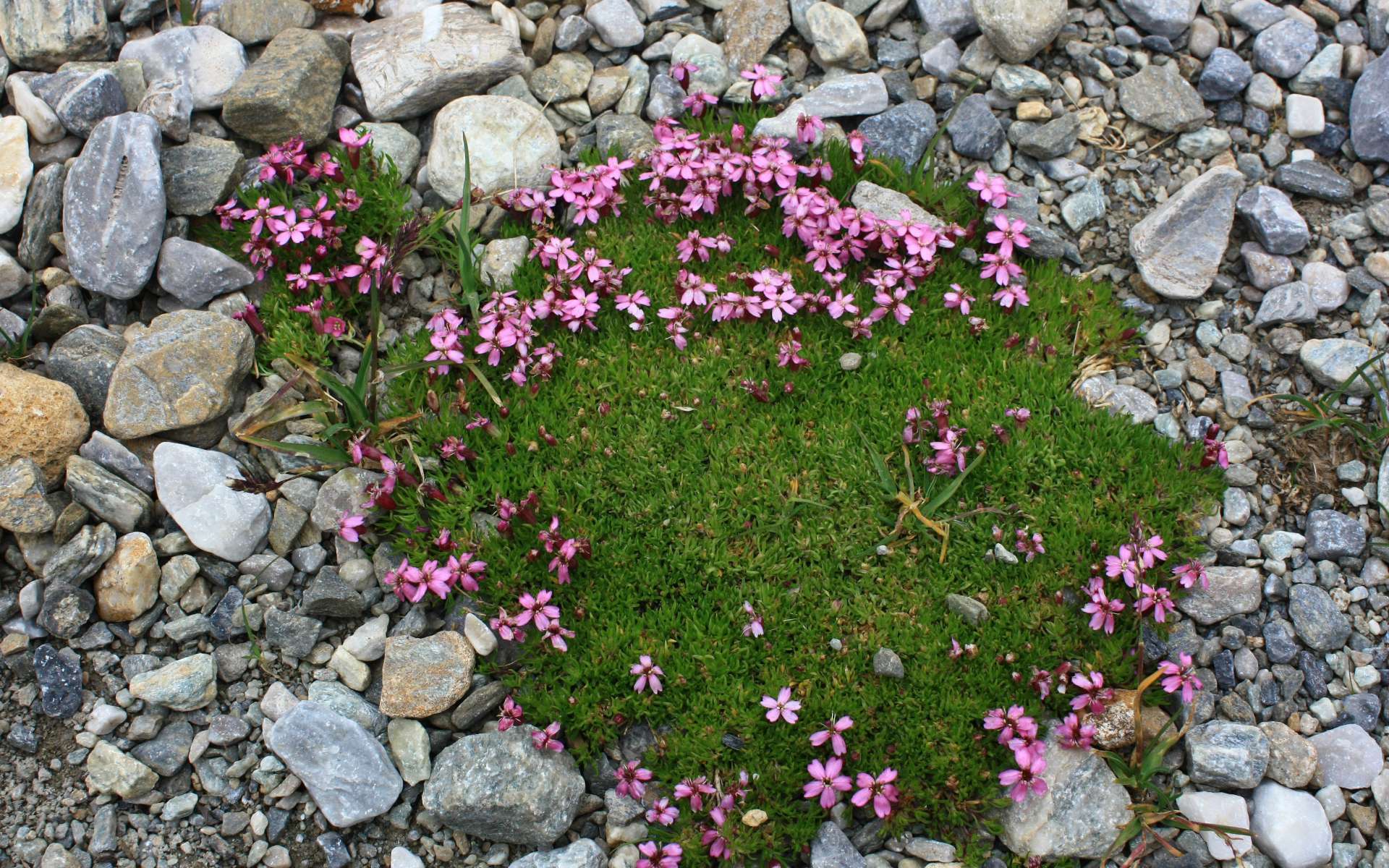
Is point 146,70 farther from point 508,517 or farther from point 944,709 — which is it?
point 944,709

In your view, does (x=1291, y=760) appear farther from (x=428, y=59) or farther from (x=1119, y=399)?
(x=428, y=59)

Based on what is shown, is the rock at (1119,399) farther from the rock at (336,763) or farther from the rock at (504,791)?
the rock at (336,763)

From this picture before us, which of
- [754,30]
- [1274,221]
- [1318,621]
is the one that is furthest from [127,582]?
[1274,221]

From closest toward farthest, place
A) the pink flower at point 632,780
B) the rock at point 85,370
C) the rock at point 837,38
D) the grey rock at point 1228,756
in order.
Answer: the grey rock at point 1228,756 < the pink flower at point 632,780 < the rock at point 85,370 < the rock at point 837,38

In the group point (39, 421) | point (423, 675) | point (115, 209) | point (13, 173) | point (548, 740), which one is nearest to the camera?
point (548, 740)

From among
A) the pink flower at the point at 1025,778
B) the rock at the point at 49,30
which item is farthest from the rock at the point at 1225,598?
the rock at the point at 49,30

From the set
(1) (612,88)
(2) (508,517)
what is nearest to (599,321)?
(2) (508,517)

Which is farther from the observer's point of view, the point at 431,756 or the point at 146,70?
the point at 146,70
